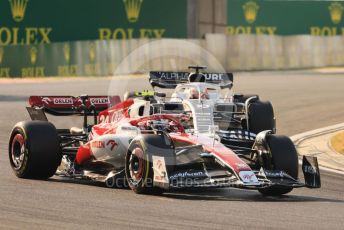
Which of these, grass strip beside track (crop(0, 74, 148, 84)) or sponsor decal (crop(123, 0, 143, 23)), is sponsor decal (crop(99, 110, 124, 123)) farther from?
sponsor decal (crop(123, 0, 143, 23))

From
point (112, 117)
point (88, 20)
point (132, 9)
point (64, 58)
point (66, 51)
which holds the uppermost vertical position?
point (132, 9)

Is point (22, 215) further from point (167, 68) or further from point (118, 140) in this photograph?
point (167, 68)

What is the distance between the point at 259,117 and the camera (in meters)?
17.0

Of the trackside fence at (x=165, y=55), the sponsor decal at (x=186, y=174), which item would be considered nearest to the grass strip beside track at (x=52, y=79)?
the trackside fence at (x=165, y=55)

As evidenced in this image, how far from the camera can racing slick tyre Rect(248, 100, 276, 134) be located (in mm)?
16719

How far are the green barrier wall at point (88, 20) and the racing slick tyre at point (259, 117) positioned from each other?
30.1 metres

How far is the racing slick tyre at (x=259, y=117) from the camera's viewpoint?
16.7m

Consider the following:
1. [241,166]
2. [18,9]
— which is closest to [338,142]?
[241,166]

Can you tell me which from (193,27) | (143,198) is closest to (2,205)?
(143,198)

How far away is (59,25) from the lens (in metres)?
49.5

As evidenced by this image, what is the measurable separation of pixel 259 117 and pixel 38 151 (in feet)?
14.2

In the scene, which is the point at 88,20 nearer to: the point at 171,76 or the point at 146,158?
the point at 171,76

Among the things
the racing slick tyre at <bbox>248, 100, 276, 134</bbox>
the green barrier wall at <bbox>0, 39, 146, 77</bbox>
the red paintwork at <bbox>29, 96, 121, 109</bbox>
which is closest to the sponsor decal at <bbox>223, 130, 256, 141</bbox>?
the racing slick tyre at <bbox>248, 100, 276, 134</bbox>

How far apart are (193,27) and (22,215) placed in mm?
45747
